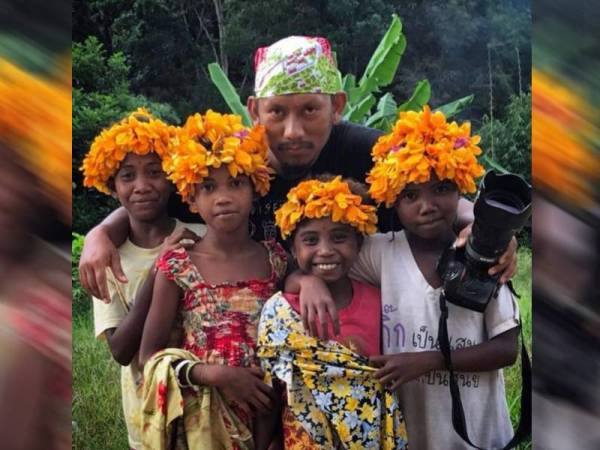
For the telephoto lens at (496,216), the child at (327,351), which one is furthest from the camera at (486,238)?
the child at (327,351)

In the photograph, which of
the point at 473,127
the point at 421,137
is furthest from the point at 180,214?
the point at 473,127

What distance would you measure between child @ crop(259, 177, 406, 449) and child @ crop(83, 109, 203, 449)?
0.39 m

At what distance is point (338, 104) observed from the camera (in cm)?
269

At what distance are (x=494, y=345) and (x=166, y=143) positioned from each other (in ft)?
3.55

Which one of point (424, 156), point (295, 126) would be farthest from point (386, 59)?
point (424, 156)

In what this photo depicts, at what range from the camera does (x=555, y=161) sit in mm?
2236

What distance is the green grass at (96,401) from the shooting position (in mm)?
2795

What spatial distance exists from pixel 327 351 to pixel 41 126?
959 mm

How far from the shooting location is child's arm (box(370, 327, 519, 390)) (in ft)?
7.86

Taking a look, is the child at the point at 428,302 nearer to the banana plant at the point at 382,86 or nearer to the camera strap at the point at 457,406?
the camera strap at the point at 457,406

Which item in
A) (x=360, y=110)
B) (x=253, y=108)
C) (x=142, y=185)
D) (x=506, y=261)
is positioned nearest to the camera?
(x=506, y=261)

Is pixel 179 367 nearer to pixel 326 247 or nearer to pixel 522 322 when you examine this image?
pixel 326 247

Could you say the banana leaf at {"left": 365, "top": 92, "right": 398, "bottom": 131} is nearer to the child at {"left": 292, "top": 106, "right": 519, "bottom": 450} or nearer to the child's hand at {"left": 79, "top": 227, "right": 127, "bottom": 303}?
the child at {"left": 292, "top": 106, "right": 519, "bottom": 450}

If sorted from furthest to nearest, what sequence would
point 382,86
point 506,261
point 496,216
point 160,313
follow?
1. point 382,86
2. point 160,313
3. point 506,261
4. point 496,216
